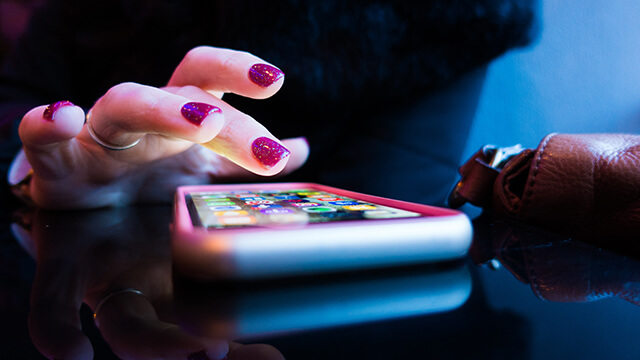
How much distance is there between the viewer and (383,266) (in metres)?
0.21

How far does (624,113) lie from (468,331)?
1.94ft

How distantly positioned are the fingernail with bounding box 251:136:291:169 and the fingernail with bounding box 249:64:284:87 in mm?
62

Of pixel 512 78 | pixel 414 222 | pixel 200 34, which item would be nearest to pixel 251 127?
pixel 414 222

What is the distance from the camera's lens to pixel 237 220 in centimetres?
23

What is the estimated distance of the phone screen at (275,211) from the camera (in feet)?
0.75

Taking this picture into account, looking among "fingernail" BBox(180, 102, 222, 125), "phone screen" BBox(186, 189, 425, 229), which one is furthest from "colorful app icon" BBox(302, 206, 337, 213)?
"fingernail" BBox(180, 102, 222, 125)

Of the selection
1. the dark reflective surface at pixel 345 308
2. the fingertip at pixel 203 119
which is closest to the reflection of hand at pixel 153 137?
the fingertip at pixel 203 119

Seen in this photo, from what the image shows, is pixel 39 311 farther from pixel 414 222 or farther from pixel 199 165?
pixel 199 165

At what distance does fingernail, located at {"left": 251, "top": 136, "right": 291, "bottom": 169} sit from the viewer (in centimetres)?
29

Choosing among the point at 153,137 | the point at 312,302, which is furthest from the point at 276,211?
the point at 153,137

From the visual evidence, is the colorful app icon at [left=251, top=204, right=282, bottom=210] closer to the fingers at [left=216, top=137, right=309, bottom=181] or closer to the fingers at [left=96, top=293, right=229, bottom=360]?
the fingers at [left=96, top=293, right=229, bottom=360]

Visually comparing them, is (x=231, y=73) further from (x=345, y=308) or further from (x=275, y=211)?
(x=345, y=308)

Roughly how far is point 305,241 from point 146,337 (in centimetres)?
8

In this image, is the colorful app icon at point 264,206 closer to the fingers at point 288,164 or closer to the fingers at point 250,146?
the fingers at point 250,146
